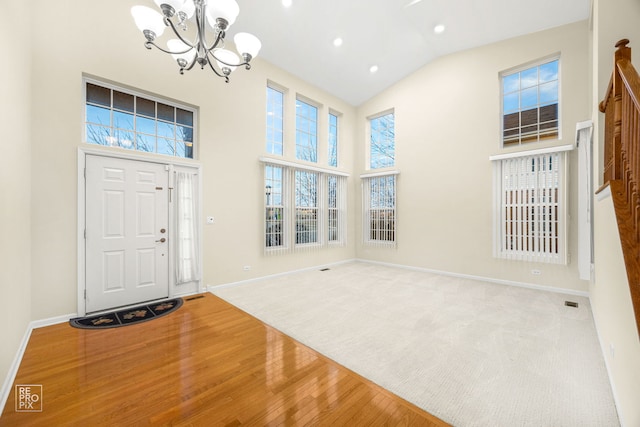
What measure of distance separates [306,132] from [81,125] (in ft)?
13.2

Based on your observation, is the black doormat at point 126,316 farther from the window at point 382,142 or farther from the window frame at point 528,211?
the window frame at point 528,211

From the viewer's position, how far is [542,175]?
4.35 metres

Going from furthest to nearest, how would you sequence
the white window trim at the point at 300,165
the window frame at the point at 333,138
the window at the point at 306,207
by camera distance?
the window frame at the point at 333,138, the window at the point at 306,207, the white window trim at the point at 300,165

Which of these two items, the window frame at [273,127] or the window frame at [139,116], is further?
the window frame at [273,127]

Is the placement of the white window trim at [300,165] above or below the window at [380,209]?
above

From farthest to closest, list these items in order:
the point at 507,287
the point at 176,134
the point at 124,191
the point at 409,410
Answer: the point at 507,287 → the point at 176,134 → the point at 124,191 → the point at 409,410

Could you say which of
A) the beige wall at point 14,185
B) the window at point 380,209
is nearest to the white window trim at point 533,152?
the window at point 380,209

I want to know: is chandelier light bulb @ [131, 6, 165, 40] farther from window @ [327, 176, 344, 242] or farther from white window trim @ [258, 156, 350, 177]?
window @ [327, 176, 344, 242]

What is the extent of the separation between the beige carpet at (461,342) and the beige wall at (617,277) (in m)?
0.24

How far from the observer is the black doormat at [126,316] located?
303 cm

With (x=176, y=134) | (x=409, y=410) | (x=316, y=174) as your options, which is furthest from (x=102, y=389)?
(x=316, y=174)

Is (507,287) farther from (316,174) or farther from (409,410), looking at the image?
(316,174)

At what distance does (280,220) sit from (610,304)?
466 centimetres

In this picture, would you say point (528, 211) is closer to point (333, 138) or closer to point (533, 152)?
point (533, 152)
